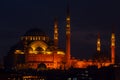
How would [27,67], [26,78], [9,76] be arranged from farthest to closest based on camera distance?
[27,67] < [26,78] < [9,76]

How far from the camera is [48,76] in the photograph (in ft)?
295

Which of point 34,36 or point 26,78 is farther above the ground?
point 34,36

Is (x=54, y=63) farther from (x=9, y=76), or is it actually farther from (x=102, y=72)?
(x=9, y=76)

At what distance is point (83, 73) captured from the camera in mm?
93938

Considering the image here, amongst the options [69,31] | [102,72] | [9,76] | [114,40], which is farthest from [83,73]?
[9,76]

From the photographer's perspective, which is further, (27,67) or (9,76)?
(27,67)

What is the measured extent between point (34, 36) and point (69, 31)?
43.7 feet

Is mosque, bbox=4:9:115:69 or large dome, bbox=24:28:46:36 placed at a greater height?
large dome, bbox=24:28:46:36

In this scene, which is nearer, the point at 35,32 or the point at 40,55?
the point at 40,55

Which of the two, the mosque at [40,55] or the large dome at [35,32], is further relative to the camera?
the large dome at [35,32]

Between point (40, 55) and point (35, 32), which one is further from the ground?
point (35, 32)

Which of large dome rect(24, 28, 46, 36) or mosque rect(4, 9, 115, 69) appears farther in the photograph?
large dome rect(24, 28, 46, 36)

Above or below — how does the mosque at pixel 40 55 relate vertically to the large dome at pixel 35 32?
below

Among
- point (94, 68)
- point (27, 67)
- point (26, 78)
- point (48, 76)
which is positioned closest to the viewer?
point (26, 78)
